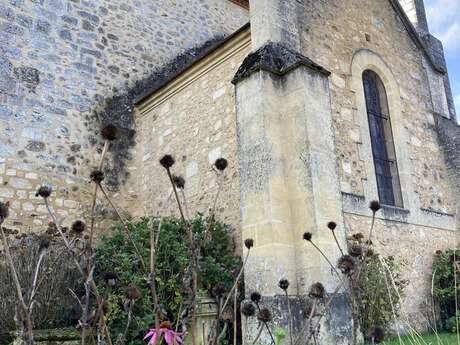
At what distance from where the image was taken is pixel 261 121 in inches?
217

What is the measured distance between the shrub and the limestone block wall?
221 centimetres

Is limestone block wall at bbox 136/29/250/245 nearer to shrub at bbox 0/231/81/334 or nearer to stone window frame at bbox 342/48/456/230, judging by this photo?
stone window frame at bbox 342/48/456/230

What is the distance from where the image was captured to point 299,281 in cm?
512

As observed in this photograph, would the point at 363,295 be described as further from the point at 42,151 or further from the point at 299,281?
the point at 42,151

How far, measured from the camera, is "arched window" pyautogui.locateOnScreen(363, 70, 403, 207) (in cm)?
733

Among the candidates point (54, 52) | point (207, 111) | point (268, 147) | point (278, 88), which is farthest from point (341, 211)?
point (54, 52)

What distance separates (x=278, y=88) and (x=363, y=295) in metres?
2.79

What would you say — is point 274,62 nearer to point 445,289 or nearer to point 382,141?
point 382,141

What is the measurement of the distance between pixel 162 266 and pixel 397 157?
4.45 meters

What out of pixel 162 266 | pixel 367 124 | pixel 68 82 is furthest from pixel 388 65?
pixel 68 82

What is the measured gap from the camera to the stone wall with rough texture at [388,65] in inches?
264

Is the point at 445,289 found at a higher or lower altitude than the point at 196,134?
lower

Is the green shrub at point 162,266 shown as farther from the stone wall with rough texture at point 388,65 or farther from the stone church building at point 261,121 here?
the stone wall with rough texture at point 388,65

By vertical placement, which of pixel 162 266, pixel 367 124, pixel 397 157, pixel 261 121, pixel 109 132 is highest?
pixel 367 124
